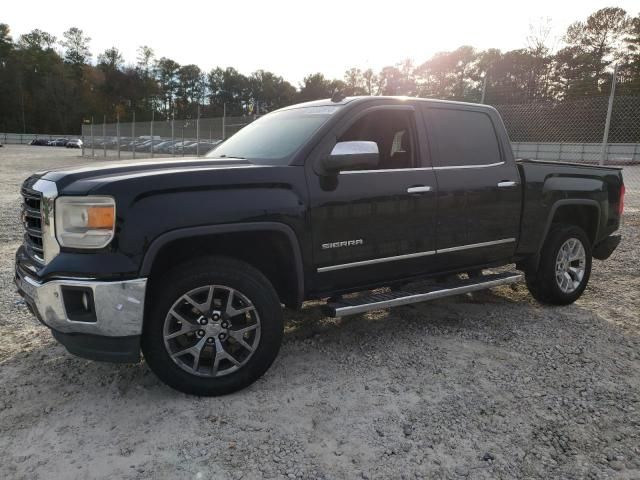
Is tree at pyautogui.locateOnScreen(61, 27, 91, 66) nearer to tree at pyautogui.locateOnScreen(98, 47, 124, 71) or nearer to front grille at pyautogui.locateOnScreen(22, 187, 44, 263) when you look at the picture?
tree at pyautogui.locateOnScreen(98, 47, 124, 71)

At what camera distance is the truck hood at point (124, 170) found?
287 cm

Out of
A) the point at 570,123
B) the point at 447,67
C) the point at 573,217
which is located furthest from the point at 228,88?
the point at 573,217

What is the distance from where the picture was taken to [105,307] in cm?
275

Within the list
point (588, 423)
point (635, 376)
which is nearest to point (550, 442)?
point (588, 423)

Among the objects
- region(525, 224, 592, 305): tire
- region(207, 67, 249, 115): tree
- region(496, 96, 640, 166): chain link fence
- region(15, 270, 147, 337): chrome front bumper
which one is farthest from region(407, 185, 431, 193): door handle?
region(207, 67, 249, 115): tree

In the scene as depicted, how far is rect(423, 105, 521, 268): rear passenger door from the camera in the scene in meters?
4.05

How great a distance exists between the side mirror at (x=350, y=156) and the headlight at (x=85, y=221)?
138cm

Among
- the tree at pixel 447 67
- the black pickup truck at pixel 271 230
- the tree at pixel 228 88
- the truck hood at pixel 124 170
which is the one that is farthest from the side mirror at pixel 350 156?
the tree at pixel 228 88

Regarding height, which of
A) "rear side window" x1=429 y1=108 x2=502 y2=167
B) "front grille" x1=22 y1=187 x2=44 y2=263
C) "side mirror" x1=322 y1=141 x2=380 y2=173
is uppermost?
"rear side window" x1=429 y1=108 x2=502 y2=167

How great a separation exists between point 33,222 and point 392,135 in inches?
107

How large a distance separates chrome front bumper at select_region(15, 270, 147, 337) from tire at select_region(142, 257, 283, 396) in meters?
0.15

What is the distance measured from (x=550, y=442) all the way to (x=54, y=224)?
9.90 ft

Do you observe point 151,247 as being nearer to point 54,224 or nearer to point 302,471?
point 54,224

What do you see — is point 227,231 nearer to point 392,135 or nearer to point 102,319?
point 102,319
